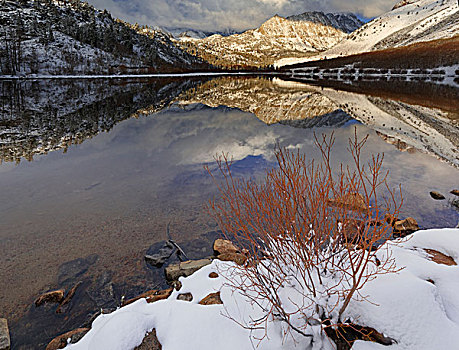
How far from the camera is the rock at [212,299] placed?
155 inches

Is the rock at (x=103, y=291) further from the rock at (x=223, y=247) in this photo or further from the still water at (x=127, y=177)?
the rock at (x=223, y=247)

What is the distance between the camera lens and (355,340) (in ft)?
9.56

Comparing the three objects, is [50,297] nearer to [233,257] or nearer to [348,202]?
[233,257]

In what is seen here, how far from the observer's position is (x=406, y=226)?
6848 millimetres

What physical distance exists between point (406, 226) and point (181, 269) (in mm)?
5813

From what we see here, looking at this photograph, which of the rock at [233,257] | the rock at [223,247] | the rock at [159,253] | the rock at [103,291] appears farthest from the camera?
the rock at [223,247]

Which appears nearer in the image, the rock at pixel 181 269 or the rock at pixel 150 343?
the rock at pixel 150 343

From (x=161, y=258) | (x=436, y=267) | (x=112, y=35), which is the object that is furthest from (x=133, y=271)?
(x=112, y=35)

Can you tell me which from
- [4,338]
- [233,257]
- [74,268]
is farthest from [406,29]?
[4,338]

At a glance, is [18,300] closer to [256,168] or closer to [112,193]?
[112,193]

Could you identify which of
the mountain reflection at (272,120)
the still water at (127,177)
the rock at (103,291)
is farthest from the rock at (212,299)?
the mountain reflection at (272,120)

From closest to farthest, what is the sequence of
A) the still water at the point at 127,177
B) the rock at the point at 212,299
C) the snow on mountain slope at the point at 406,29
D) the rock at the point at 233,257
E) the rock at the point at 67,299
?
the rock at the point at 212,299 → the rock at the point at 67,299 → the still water at the point at 127,177 → the rock at the point at 233,257 → the snow on mountain slope at the point at 406,29

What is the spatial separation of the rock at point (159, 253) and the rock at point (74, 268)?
1179 mm

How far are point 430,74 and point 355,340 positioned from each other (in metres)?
84.0
